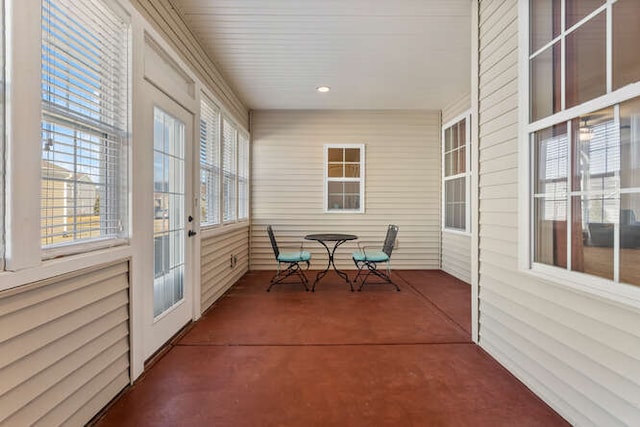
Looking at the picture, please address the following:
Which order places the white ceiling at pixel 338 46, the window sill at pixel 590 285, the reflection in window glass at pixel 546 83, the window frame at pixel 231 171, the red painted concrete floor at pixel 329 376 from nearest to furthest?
1. the window sill at pixel 590 285
2. the red painted concrete floor at pixel 329 376
3. the reflection in window glass at pixel 546 83
4. the white ceiling at pixel 338 46
5. the window frame at pixel 231 171

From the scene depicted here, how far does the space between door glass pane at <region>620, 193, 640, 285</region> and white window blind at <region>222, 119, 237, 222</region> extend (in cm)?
376

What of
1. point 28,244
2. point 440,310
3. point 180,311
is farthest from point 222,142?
point 440,310

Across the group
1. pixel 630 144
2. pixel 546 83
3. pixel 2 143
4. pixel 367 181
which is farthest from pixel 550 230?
pixel 367 181

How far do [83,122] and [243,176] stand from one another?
3512mm

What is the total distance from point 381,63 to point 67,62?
3.17 meters

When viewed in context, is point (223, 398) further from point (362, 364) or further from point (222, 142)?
point (222, 142)

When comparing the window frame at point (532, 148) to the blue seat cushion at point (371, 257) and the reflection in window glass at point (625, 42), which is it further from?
the blue seat cushion at point (371, 257)

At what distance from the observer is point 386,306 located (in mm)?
3547

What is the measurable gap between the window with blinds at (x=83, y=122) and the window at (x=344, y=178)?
12.6ft

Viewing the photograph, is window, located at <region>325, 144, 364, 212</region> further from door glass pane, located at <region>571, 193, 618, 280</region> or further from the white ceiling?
door glass pane, located at <region>571, 193, 618, 280</region>

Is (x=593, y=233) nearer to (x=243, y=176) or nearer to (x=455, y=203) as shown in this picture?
(x=455, y=203)

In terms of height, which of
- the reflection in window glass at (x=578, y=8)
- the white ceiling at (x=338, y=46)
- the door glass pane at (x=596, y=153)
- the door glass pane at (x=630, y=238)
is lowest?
the door glass pane at (x=630, y=238)

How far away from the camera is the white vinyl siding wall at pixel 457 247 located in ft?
15.0

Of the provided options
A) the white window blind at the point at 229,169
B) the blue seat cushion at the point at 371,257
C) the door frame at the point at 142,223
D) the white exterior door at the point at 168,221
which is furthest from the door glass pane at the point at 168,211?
the blue seat cushion at the point at 371,257
